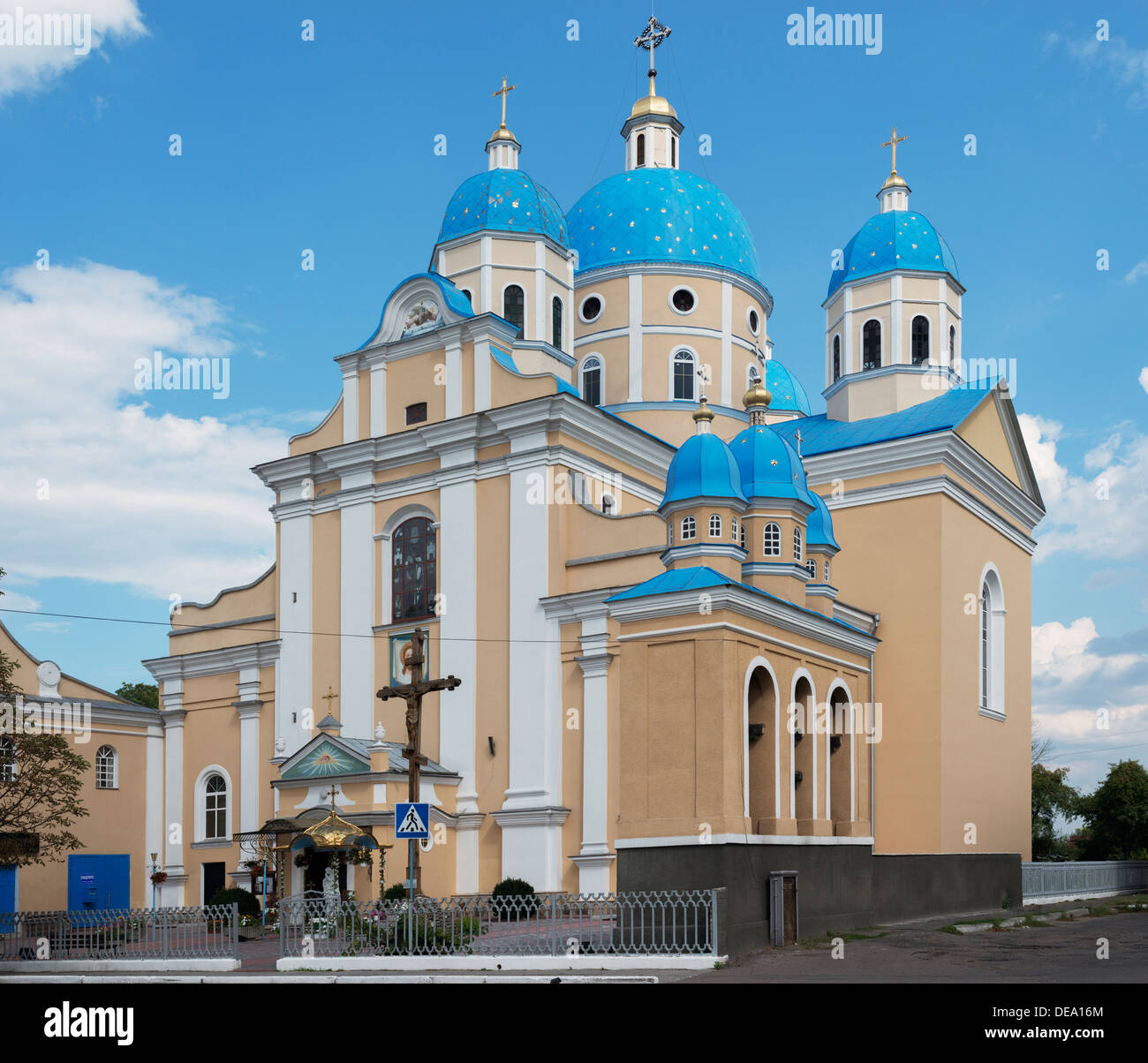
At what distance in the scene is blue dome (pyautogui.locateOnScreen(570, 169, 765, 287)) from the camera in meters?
35.9

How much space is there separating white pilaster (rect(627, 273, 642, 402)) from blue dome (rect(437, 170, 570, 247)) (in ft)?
8.35

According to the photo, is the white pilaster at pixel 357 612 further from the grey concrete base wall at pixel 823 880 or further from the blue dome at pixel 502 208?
the grey concrete base wall at pixel 823 880

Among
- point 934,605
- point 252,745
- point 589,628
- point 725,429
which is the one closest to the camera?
point 589,628

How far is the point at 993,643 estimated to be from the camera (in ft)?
111

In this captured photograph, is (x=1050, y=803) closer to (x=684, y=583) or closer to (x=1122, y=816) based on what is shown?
(x=1122, y=816)

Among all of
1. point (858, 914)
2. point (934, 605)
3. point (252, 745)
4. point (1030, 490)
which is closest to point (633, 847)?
point (858, 914)

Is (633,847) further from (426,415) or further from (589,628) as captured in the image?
(426,415)

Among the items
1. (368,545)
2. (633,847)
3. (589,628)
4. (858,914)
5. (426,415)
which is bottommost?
(858,914)

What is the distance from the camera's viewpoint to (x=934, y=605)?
30.0 metres

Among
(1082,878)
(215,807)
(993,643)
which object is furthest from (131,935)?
(1082,878)

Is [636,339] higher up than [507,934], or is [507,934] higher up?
[636,339]

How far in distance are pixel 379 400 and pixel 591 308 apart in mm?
7232

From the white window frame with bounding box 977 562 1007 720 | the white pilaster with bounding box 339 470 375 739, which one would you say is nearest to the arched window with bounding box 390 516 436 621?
the white pilaster with bounding box 339 470 375 739

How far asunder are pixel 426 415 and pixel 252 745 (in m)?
9.50
